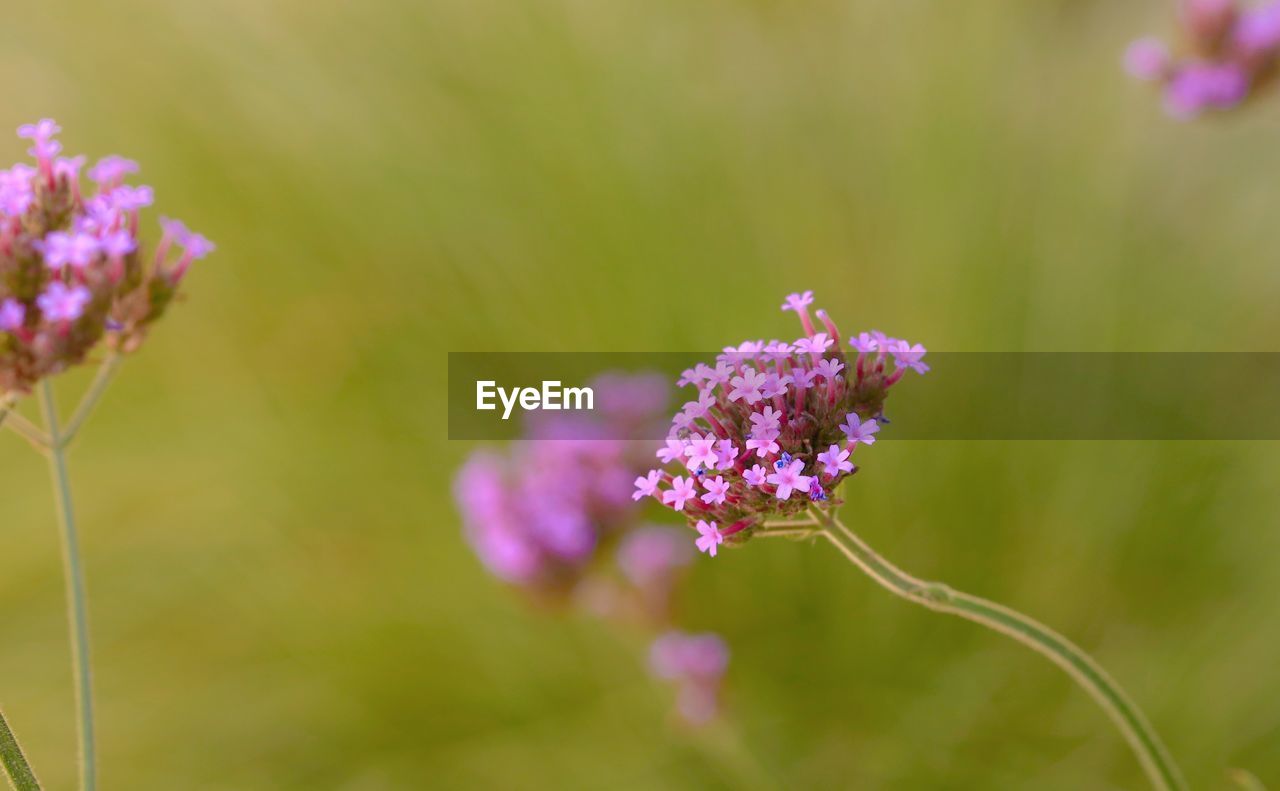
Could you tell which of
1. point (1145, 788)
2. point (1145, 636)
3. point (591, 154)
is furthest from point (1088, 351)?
point (591, 154)

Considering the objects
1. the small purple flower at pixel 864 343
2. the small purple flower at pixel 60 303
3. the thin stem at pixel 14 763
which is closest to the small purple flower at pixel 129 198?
the small purple flower at pixel 60 303

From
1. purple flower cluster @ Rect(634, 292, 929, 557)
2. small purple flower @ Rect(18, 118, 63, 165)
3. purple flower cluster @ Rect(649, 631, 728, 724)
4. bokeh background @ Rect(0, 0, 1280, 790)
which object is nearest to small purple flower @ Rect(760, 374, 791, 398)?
purple flower cluster @ Rect(634, 292, 929, 557)

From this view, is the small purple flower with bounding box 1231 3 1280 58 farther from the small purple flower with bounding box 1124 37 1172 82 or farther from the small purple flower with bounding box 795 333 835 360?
the small purple flower with bounding box 795 333 835 360

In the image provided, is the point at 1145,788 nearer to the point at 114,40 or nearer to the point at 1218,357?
the point at 1218,357

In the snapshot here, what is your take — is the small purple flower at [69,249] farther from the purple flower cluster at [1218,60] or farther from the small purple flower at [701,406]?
the purple flower cluster at [1218,60]

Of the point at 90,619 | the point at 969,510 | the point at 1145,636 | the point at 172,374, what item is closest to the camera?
the point at 1145,636

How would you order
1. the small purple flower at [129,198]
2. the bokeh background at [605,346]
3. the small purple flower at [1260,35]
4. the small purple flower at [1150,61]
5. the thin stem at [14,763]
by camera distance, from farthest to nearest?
the bokeh background at [605,346] → the small purple flower at [1150,61] → the small purple flower at [1260,35] → the small purple flower at [129,198] → the thin stem at [14,763]

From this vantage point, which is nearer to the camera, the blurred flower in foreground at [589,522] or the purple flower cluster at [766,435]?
the purple flower cluster at [766,435]
